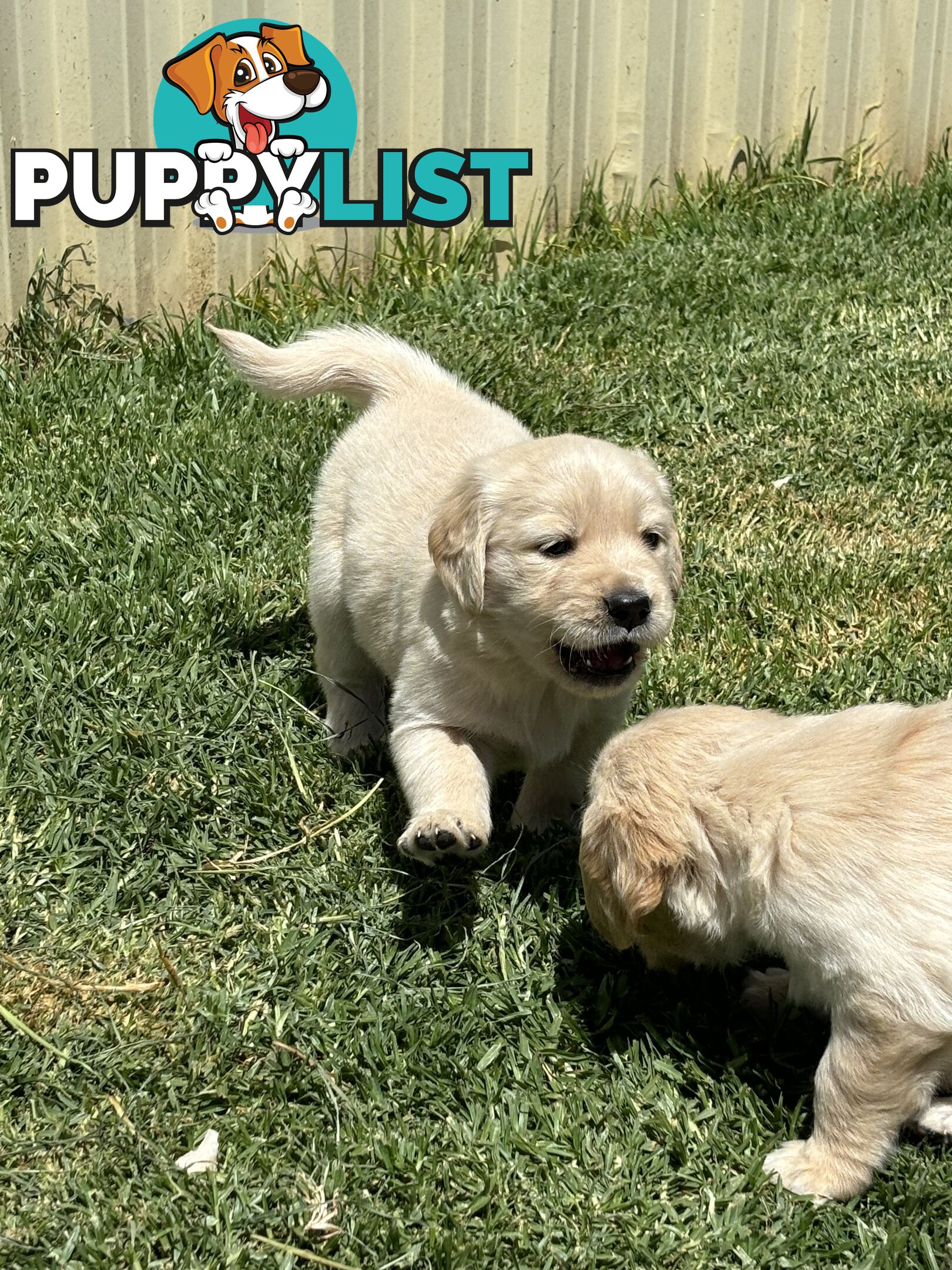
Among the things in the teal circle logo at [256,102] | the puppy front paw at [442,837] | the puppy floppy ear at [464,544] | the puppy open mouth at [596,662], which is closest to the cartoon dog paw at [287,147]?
the teal circle logo at [256,102]

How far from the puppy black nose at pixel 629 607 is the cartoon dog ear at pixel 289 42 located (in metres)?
3.46

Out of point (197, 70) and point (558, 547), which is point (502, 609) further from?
point (197, 70)

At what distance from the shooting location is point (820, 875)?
7.48 ft

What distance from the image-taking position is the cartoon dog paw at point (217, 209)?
5367mm

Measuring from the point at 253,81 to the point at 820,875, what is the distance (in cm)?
431

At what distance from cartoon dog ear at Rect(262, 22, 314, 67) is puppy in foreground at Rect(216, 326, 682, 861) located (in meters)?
2.55

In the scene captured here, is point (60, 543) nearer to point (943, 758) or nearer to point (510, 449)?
point (510, 449)

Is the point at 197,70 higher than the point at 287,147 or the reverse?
higher

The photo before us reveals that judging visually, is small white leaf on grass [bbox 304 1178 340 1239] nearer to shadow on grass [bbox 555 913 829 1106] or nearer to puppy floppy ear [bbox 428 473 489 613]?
shadow on grass [bbox 555 913 829 1106]

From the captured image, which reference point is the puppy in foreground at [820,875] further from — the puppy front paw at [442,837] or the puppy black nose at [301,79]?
the puppy black nose at [301,79]

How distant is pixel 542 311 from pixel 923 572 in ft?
6.76

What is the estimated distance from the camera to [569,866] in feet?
10.1

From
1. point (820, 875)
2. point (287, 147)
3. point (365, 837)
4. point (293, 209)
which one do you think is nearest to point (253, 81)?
point (287, 147)

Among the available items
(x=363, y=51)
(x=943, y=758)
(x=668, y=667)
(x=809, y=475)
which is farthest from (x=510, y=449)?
(x=363, y=51)
